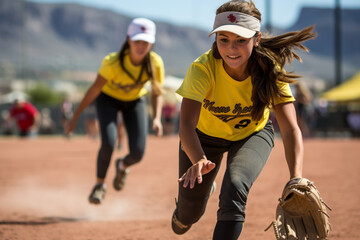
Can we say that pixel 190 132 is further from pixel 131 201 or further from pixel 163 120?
pixel 163 120

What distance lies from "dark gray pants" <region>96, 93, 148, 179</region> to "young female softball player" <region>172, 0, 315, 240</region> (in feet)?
6.81

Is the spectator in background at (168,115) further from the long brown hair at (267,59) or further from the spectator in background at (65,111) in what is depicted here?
the long brown hair at (267,59)

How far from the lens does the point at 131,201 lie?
7.21m

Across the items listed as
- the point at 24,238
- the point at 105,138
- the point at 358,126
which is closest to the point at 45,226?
the point at 24,238

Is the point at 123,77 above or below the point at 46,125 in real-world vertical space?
above

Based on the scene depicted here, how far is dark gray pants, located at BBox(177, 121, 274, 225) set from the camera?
338 centimetres

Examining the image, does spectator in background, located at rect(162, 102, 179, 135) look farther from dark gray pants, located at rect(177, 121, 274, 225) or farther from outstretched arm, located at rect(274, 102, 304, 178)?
outstretched arm, located at rect(274, 102, 304, 178)

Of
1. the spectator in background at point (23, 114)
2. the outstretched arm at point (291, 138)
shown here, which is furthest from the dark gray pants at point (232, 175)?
the spectator in background at point (23, 114)

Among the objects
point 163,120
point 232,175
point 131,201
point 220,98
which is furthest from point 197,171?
point 163,120

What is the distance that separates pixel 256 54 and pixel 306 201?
1080mm

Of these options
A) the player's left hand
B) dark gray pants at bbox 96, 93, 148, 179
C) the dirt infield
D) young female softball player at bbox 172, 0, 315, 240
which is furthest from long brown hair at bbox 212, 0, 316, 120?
dark gray pants at bbox 96, 93, 148, 179

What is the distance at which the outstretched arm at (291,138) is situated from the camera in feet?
11.6

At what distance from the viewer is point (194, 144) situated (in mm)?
3467

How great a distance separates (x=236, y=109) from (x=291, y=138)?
0.48 metres
